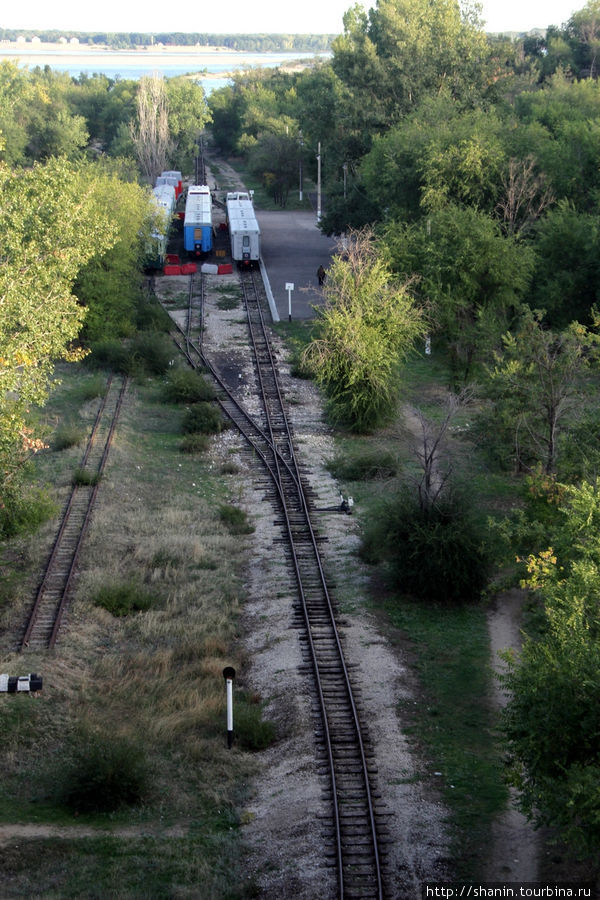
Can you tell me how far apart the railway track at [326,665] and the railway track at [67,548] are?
15.1 feet

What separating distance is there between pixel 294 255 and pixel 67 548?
126 ft

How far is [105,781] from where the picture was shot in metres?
13.5

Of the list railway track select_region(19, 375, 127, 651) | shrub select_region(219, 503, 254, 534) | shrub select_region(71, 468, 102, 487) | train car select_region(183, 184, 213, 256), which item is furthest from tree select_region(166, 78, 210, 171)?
shrub select_region(219, 503, 254, 534)

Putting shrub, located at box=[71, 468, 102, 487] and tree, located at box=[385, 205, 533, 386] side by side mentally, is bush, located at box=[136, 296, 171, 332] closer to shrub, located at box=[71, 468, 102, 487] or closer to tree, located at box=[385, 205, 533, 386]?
tree, located at box=[385, 205, 533, 386]

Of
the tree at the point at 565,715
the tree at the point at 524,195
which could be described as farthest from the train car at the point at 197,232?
the tree at the point at 565,715

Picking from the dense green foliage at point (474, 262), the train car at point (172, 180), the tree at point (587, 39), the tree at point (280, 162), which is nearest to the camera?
the dense green foliage at point (474, 262)

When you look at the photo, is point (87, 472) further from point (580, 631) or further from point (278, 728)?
point (580, 631)

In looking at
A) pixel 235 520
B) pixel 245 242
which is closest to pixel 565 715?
pixel 235 520

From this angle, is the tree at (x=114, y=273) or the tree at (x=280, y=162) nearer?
the tree at (x=114, y=273)

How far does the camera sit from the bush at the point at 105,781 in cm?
1348

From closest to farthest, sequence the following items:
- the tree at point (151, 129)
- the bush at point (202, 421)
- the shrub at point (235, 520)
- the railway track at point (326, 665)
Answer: the railway track at point (326, 665) < the shrub at point (235, 520) < the bush at point (202, 421) < the tree at point (151, 129)

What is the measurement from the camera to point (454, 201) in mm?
42594

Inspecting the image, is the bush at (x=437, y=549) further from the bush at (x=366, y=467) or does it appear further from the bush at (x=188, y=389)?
the bush at (x=188, y=389)

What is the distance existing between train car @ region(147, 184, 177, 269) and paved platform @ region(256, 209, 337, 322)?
6051mm
